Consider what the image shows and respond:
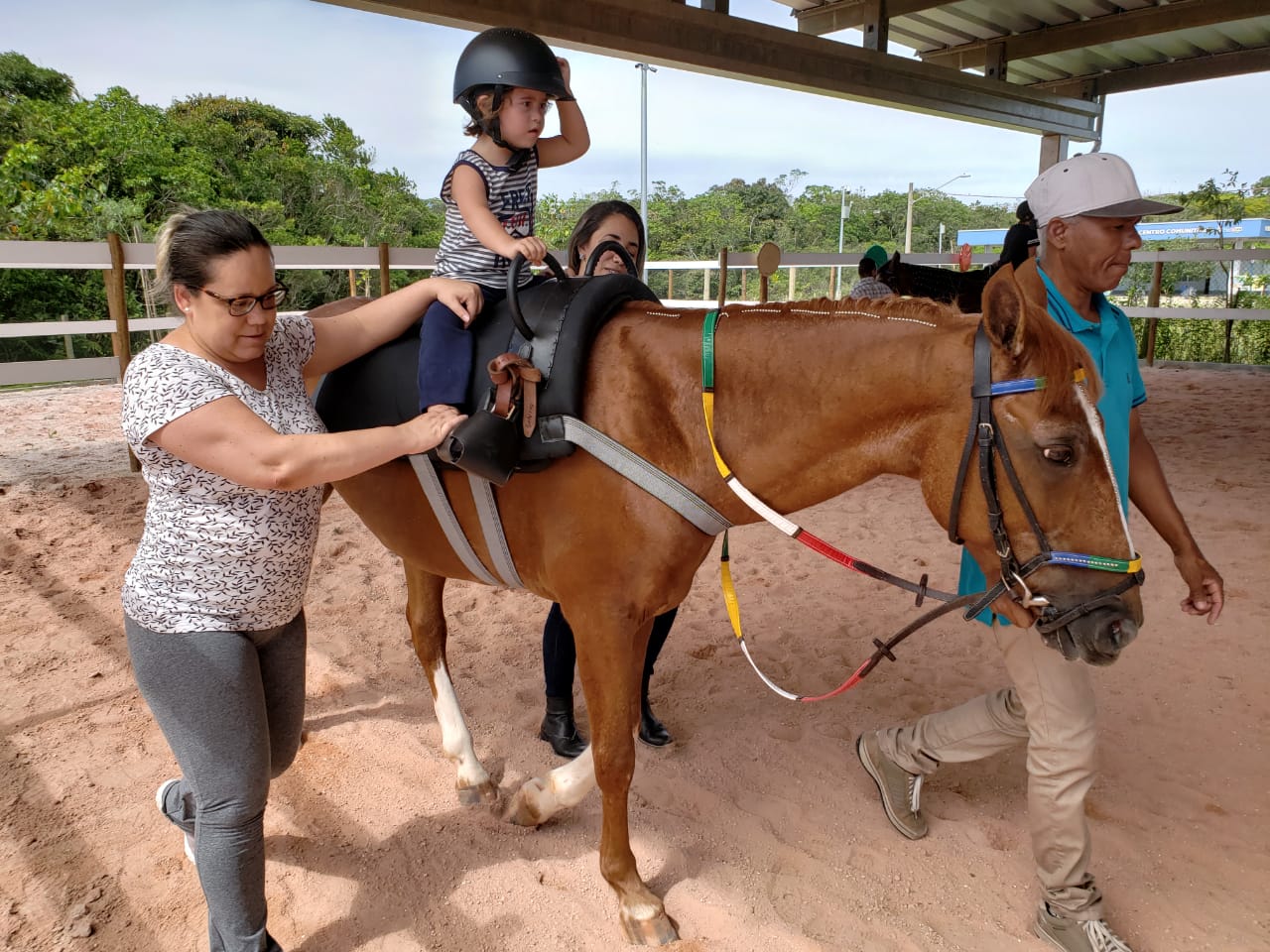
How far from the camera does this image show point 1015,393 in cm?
160

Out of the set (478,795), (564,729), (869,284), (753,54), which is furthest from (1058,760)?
(753,54)

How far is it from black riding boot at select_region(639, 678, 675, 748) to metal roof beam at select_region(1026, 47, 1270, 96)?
32.4ft

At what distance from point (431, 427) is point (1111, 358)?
1.78m

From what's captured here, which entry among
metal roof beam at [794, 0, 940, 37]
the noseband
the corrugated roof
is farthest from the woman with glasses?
the corrugated roof

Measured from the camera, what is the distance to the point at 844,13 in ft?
25.5

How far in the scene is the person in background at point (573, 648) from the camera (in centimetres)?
302

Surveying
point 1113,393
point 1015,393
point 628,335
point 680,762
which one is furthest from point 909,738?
point 628,335

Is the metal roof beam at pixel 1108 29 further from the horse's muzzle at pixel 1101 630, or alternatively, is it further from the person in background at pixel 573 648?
the horse's muzzle at pixel 1101 630

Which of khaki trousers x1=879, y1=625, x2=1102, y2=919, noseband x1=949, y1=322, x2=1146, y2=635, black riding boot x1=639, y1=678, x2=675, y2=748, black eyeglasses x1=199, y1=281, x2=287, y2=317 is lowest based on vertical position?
black riding boot x1=639, y1=678, x2=675, y2=748

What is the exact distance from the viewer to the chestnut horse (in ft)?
5.30

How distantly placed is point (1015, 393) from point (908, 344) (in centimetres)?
25

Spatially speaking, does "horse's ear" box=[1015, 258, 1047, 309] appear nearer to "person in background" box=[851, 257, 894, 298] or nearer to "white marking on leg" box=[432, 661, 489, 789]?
"white marking on leg" box=[432, 661, 489, 789]

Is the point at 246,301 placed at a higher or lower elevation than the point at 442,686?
higher

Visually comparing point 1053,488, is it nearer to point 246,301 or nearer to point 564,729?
point 246,301
